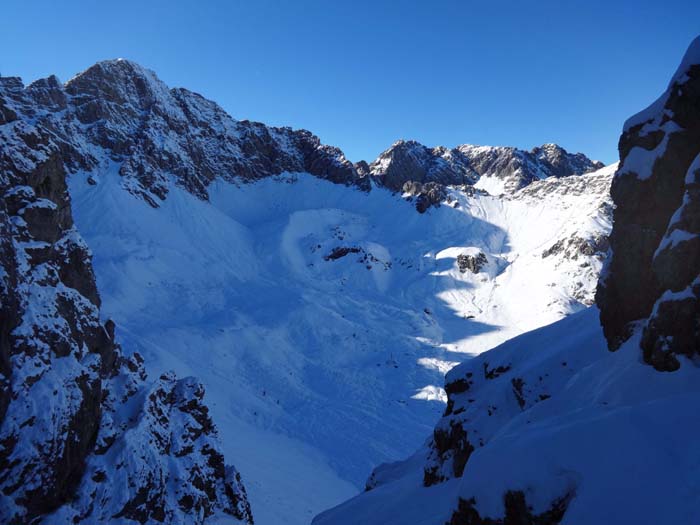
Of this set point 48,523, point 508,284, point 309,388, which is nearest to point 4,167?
point 48,523

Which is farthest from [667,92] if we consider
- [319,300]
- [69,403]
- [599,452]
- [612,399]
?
[319,300]

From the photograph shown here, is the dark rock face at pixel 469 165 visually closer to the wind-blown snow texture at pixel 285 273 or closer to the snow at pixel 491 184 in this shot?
the snow at pixel 491 184

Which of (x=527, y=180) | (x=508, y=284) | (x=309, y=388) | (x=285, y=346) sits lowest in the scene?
(x=309, y=388)

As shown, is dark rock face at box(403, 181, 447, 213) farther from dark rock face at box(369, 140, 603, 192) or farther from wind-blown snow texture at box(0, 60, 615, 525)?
dark rock face at box(369, 140, 603, 192)

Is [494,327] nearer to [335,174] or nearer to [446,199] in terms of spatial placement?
[446,199]

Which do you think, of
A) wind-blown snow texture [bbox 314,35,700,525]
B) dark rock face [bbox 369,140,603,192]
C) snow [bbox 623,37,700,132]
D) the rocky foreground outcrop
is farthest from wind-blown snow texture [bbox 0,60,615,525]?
snow [bbox 623,37,700,132]

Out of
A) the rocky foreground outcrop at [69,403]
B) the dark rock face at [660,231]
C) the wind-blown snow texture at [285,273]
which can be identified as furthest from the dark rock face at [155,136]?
the dark rock face at [660,231]
